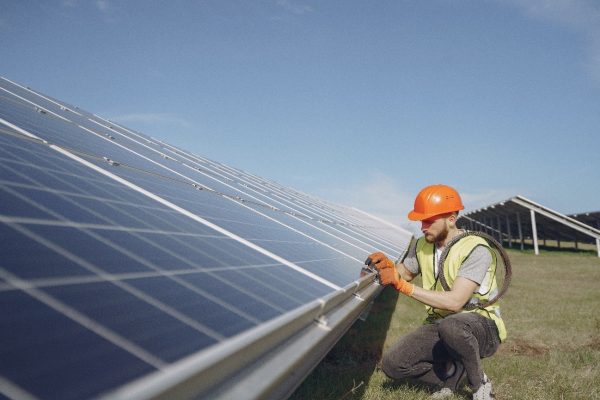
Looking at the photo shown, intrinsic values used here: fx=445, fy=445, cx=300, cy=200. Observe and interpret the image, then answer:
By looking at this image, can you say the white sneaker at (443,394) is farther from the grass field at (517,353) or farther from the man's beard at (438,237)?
the man's beard at (438,237)

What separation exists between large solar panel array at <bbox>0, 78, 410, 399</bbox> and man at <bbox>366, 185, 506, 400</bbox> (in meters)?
1.18

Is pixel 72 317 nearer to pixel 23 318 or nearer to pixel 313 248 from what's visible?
pixel 23 318

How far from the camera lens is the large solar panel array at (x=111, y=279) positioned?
123cm

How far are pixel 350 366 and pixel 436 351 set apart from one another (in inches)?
52.7

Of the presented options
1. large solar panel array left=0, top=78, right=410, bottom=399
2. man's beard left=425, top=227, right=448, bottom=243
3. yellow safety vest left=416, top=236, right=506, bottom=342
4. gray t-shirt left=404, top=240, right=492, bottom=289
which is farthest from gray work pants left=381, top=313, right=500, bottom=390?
large solar panel array left=0, top=78, right=410, bottom=399

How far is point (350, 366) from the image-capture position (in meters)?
6.20

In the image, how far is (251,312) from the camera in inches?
86.0

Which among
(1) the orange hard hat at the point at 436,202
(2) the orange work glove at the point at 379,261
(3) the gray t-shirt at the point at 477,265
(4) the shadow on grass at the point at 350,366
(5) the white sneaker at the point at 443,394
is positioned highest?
(1) the orange hard hat at the point at 436,202

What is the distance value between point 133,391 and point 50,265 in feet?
2.53

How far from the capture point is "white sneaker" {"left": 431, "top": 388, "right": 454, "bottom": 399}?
205 inches

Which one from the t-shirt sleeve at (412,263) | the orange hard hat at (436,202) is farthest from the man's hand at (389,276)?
the t-shirt sleeve at (412,263)

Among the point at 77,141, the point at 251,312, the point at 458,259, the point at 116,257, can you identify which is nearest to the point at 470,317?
the point at 458,259

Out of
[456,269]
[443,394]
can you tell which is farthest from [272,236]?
[443,394]

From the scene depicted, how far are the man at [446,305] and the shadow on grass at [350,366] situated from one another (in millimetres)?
554
